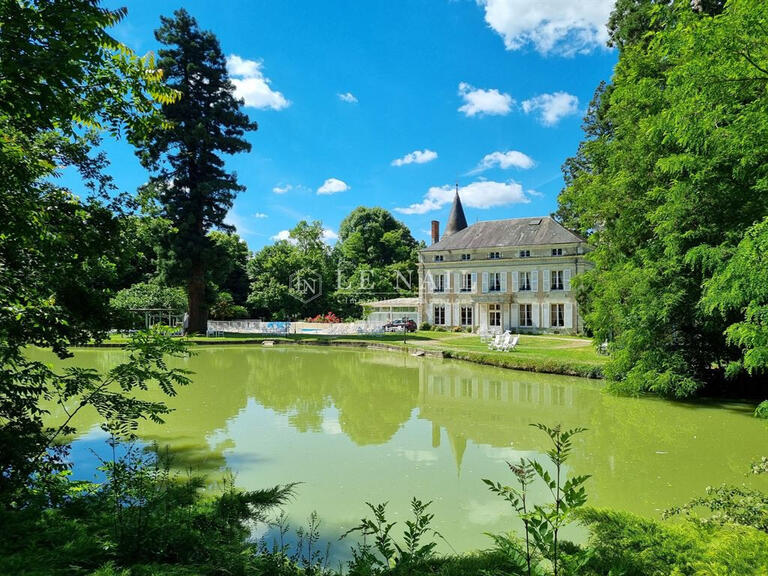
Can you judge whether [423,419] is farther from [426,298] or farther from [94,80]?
[426,298]

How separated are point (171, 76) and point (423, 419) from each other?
23030 millimetres

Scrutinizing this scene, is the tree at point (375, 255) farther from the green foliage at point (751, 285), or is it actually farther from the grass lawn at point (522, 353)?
the green foliage at point (751, 285)

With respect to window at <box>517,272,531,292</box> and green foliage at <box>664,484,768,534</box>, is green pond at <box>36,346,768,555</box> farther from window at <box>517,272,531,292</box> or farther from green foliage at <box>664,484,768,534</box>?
window at <box>517,272,531,292</box>

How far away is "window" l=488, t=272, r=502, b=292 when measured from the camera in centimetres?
3030

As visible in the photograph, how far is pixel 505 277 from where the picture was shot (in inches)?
1182

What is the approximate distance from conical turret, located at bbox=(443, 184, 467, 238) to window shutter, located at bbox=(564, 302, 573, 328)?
11.4 m

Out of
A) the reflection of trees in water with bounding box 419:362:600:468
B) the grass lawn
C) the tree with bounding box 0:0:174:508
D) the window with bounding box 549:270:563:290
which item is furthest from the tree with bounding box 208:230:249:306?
the tree with bounding box 0:0:174:508

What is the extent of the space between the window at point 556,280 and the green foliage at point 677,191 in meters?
15.4

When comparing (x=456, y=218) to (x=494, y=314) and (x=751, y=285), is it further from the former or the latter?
(x=751, y=285)

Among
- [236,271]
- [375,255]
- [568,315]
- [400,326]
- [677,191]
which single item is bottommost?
[400,326]

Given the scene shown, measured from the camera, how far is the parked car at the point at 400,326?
1207 inches

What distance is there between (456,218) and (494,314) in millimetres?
9642

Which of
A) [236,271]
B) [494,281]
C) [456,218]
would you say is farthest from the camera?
[236,271]

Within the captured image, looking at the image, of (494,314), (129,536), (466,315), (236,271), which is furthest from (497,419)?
(236,271)
